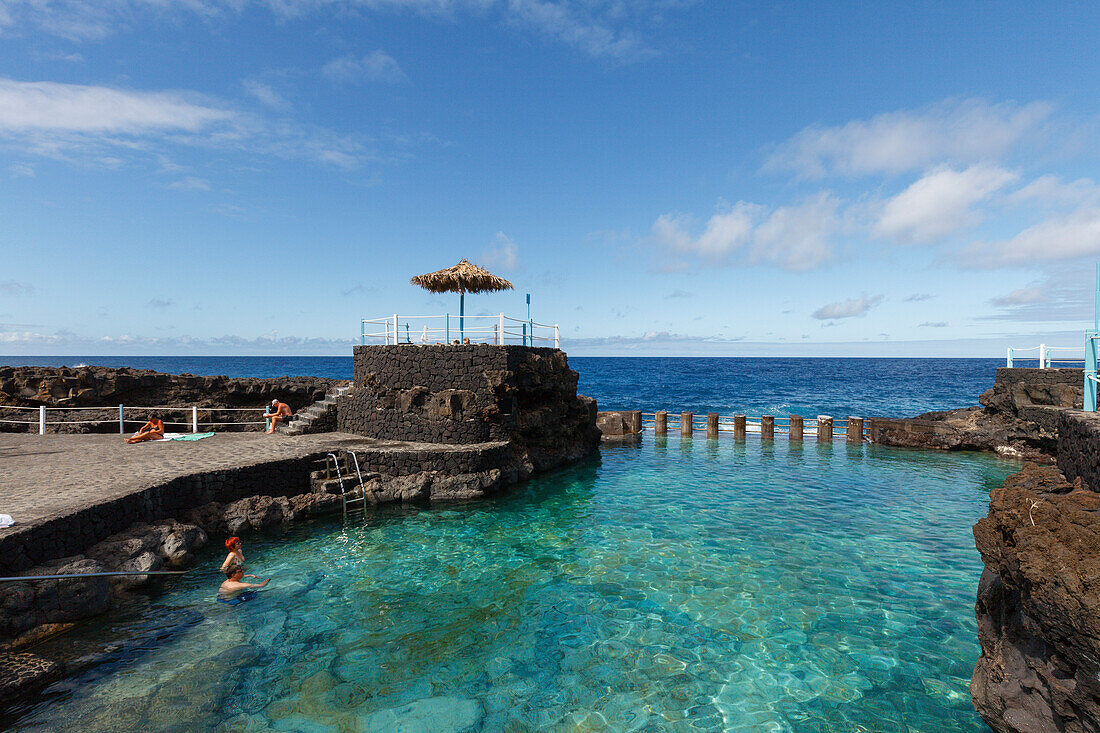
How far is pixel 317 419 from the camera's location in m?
18.5

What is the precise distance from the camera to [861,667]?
703 cm

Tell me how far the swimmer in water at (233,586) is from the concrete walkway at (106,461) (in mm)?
2775

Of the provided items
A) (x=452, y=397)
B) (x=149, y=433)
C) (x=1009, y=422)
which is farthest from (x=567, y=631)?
(x=1009, y=422)

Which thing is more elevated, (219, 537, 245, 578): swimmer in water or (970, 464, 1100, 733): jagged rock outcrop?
(970, 464, 1100, 733): jagged rock outcrop

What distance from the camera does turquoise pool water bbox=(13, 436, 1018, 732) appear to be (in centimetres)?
612

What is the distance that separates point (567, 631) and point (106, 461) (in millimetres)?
12932

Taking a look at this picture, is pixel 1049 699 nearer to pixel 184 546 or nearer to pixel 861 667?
pixel 861 667

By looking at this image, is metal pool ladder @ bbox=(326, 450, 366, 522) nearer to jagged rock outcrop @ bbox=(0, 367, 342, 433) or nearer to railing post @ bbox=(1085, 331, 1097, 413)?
jagged rock outcrop @ bbox=(0, 367, 342, 433)

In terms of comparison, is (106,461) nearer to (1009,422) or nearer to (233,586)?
(233,586)

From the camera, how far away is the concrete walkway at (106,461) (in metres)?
9.41

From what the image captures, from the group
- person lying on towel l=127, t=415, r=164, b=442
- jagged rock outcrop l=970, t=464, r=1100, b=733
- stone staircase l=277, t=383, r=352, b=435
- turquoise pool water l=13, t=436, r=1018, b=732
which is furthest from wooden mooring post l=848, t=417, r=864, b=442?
person lying on towel l=127, t=415, r=164, b=442

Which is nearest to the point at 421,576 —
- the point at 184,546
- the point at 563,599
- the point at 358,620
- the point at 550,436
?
the point at 358,620

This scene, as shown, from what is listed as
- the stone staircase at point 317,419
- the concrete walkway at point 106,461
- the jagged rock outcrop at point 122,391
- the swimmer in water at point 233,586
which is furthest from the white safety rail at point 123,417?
the swimmer in water at point 233,586

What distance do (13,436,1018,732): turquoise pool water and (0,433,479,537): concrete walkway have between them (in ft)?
8.12
